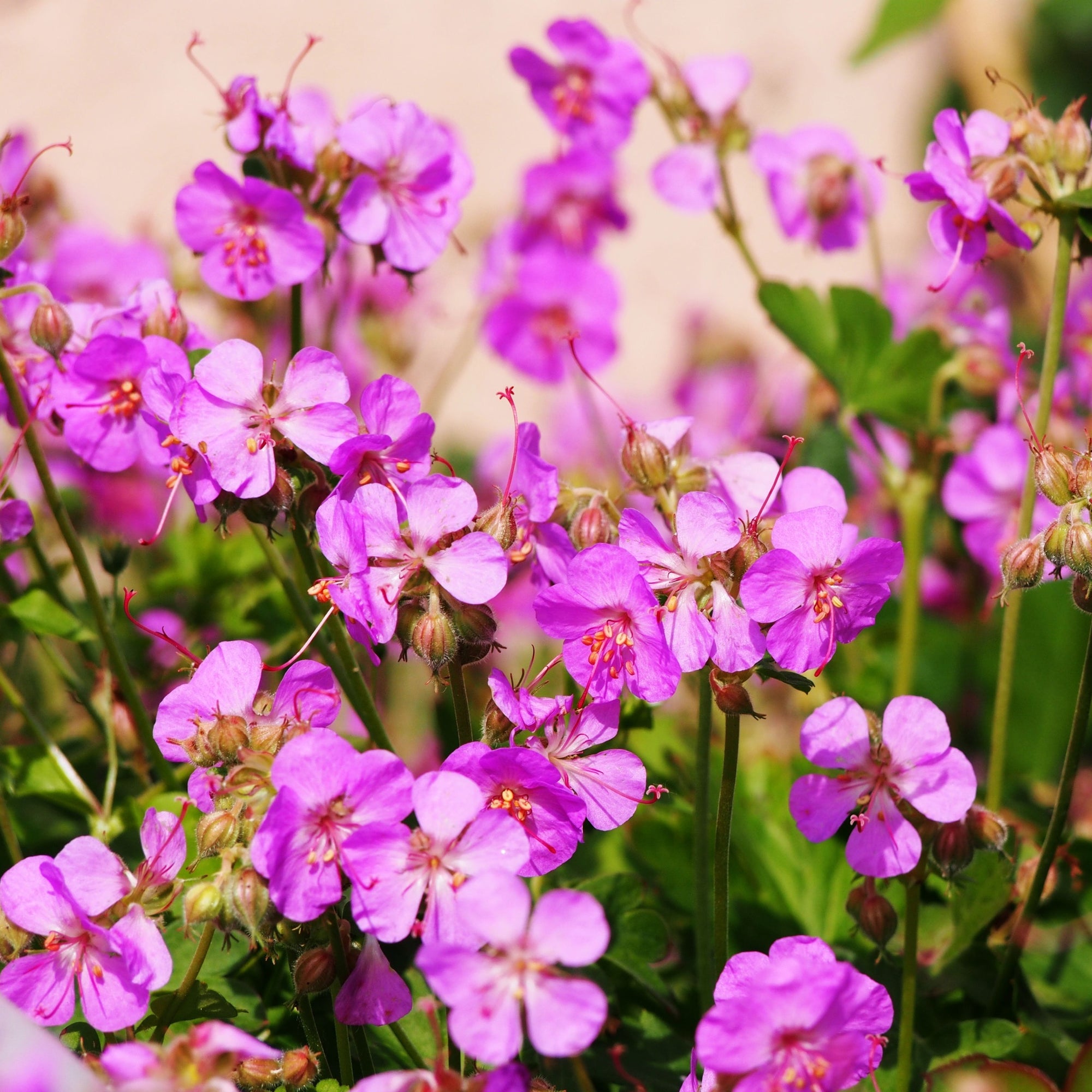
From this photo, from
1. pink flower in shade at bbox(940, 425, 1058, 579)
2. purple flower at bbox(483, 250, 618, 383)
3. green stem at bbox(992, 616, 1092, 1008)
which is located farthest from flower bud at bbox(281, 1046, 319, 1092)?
purple flower at bbox(483, 250, 618, 383)

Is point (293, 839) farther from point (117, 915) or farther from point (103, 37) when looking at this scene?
point (103, 37)

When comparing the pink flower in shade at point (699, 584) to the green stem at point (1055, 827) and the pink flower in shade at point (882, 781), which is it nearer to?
the pink flower in shade at point (882, 781)

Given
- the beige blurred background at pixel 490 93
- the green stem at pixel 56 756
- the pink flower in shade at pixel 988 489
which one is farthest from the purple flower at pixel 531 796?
the beige blurred background at pixel 490 93

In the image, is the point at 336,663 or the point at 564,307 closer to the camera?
the point at 336,663

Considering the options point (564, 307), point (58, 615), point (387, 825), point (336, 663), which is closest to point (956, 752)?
point (387, 825)

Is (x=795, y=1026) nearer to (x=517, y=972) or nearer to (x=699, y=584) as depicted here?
(x=517, y=972)
